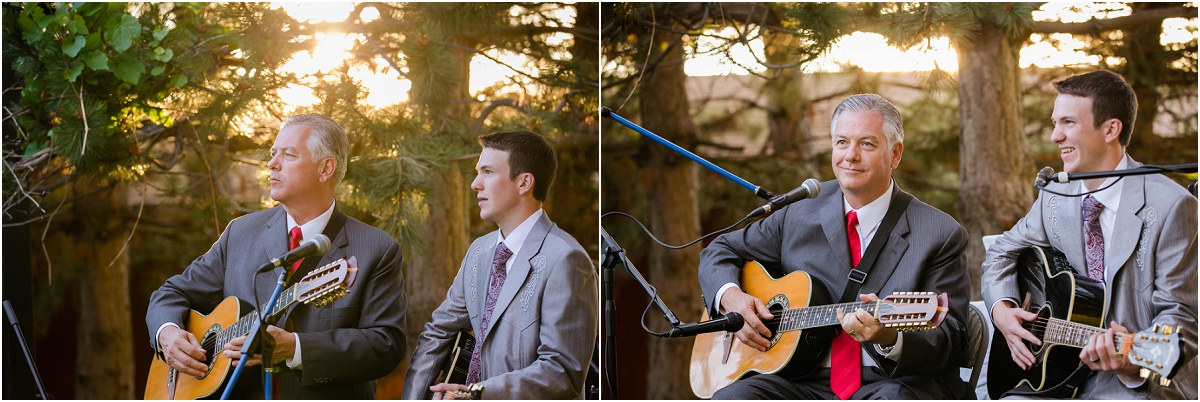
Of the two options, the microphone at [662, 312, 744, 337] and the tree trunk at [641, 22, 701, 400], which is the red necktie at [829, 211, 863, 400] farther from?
the tree trunk at [641, 22, 701, 400]

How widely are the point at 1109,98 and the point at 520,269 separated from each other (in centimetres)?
196

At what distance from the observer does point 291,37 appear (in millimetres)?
3975

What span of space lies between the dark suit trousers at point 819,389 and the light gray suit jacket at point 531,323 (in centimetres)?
51

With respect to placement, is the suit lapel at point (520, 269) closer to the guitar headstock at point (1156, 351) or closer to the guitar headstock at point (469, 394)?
the guitar headstock at point (469, 394)

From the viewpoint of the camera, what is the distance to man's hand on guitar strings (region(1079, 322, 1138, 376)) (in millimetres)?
2999

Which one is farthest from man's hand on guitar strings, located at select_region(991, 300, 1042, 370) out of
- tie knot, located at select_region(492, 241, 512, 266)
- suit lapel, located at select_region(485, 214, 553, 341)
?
tie knot, located at select_region(492, 241, 512, 266)

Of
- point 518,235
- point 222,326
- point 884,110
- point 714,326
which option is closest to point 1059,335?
point 884,110

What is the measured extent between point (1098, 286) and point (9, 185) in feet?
13.2

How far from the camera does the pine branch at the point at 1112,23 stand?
403 cm

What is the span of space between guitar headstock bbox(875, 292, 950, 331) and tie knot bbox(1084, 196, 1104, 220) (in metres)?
0.59

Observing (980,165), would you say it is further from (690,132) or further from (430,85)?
(430,85)

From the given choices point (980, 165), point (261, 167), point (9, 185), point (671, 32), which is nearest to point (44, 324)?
point (9, 185)

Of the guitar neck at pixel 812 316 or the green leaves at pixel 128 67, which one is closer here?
the guitar neck at pixel 812 316

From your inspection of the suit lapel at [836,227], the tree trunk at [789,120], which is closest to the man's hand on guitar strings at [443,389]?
the suit lapel at [836,227]
